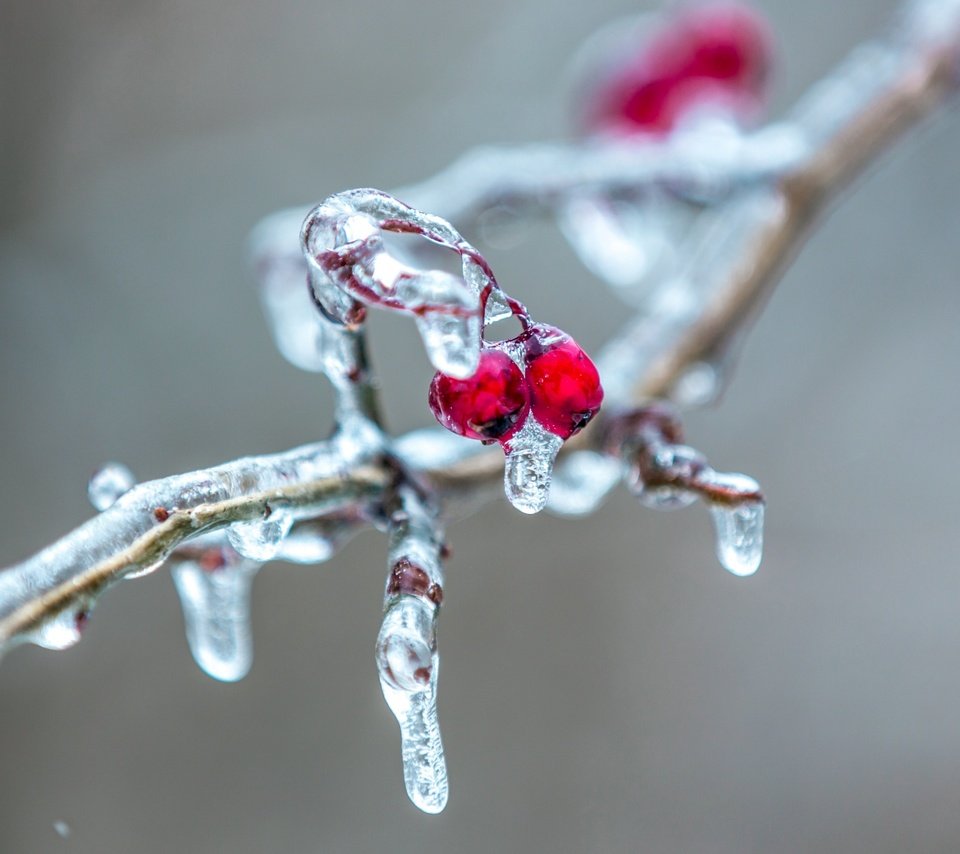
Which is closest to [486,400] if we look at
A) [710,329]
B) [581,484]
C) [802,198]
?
[581,484]

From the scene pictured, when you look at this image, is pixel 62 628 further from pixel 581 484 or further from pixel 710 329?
pixel 710 329

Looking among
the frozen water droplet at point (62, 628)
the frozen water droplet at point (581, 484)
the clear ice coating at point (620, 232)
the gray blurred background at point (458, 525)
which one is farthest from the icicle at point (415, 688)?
the gray blurred background at point (458, 525)

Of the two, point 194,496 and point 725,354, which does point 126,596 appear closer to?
point 725,354

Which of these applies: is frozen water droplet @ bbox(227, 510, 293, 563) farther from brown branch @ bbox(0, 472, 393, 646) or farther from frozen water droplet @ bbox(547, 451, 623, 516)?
frozen water droplet @ bbox(547, 451, 623, 516)

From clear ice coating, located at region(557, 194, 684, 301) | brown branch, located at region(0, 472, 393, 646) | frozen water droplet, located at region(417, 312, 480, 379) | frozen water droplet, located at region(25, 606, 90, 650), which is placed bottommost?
frozen water droplet, located at region(25, 606, 90, 650)

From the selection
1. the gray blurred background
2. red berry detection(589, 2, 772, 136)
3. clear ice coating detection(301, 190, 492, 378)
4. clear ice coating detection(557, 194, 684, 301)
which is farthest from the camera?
the gray blurred background

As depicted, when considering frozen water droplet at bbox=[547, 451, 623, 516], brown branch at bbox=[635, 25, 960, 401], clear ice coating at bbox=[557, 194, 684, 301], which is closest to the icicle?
frozen water droplet at bbox=[547, 451, 623, 516]

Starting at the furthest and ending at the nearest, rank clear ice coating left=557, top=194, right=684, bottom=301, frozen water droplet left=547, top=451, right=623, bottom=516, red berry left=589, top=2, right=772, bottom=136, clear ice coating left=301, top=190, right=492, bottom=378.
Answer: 1. red berry left=589, top=2, right=772, bottom=136
2. clear ice coating left=557, top=194, right=684, bottom=301
3. frozen water droplet left=547, top=451, right=623, bottom=516
4. clear ice coating left=301, top=190, right=492, bottom=378
